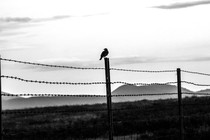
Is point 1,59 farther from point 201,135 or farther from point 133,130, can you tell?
point 133,130

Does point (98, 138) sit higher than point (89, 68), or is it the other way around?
point (89, 68)

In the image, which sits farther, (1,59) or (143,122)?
(143,122)

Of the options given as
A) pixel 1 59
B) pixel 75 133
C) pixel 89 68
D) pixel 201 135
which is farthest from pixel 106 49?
pixel 75 133

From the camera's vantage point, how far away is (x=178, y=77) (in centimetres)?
1325

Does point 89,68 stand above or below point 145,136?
above

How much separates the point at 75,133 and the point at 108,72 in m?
14.5

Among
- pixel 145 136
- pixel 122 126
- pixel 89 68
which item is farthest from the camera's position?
pixel 122 126

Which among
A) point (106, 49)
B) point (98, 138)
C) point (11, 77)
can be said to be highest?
point (106, 49)

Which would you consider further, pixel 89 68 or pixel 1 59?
pixel 89 68

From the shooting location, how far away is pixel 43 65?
9328 mm

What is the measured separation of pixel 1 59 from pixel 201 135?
1091 centimetres

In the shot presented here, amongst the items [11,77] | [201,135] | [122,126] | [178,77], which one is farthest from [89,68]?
[122,126]

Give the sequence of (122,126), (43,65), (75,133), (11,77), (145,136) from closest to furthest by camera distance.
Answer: (11,77)
(43,65)
(145,136)
(75,133)
(122,126)

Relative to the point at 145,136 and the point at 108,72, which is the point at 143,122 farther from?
the point at 108,72
